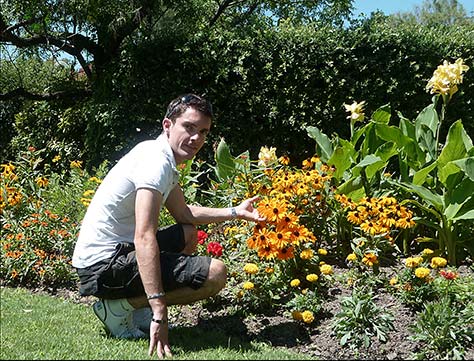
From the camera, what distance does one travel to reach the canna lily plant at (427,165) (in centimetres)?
387

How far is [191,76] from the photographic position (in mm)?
7305

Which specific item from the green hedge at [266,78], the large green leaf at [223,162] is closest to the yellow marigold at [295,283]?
the large green leaf at [223,162]

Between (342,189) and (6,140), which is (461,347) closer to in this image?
(342,189)

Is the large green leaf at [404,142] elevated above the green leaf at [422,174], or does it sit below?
above

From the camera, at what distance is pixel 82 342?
3.02m

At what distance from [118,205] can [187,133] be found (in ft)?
1.64

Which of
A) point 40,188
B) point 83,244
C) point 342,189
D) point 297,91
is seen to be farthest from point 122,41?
point 83,244

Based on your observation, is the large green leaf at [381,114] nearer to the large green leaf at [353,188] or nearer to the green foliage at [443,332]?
the large green leaf at [353,188]

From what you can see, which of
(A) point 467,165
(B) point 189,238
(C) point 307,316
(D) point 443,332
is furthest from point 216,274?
(A) point 467,165

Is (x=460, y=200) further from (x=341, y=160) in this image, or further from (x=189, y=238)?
(x=189, y=238)

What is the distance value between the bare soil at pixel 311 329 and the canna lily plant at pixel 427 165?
2.61 ft

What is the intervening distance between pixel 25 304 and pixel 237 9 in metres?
9.19

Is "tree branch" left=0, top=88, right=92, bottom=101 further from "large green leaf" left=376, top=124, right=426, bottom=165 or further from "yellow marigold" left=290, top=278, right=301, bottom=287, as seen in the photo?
"yellow marigold" left=290, top=278, right=301, bottom=287

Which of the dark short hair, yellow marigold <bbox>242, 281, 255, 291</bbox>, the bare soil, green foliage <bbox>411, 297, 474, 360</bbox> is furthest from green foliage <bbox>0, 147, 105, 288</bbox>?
green foliage <bbox>411, 297, 474, 360</bbox>
